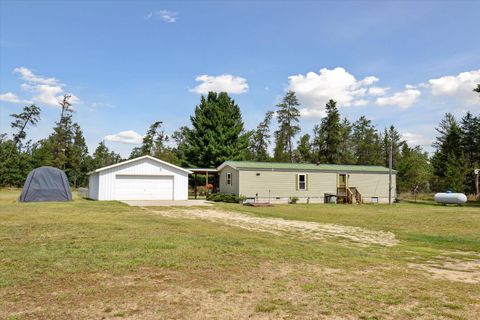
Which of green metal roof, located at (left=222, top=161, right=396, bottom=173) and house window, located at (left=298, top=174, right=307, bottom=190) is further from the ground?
green metal roof, located at (left=222, top=161, right=396, bottom=173)

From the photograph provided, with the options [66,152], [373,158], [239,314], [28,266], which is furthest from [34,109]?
[239,314]

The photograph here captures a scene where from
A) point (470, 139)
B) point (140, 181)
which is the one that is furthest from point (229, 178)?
point (470, 139)

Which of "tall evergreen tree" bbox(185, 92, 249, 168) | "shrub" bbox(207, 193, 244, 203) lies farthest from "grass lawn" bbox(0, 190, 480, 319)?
"tall evergreen tree" bbox(185, 92, 249, 168)

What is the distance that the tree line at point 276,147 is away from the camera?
138 ft

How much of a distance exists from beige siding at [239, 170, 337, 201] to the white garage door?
17.7ft

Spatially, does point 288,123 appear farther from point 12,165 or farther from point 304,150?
point 12,165

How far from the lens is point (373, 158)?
55250 mm

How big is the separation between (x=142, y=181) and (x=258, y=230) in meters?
16.1

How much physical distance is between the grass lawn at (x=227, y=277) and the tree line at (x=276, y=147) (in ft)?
98.4

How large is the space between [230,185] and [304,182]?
5.84m

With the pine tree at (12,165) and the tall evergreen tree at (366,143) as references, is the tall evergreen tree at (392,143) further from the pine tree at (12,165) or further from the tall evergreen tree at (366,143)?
the pine tree at (12,165)

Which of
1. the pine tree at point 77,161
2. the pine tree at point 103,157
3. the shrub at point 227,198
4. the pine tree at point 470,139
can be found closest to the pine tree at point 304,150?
the pine tree at point 470,139

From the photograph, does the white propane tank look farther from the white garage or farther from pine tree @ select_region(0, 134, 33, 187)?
pine tree @ select_region(0, 134, 33, 187)

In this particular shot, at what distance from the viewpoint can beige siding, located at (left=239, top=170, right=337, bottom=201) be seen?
89.0 feet
